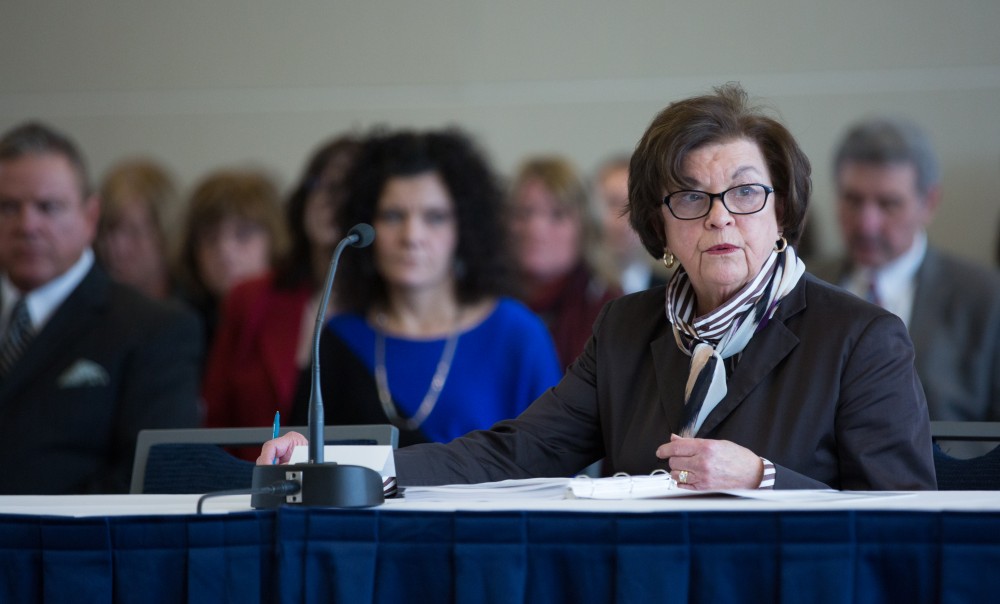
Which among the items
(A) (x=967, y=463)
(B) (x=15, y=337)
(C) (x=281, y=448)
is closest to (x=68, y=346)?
(B) (x=15, y=337)

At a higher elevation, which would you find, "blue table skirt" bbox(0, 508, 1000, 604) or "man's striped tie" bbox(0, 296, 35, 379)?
"man's striped tie" bbox(0, 296, 35, 379)

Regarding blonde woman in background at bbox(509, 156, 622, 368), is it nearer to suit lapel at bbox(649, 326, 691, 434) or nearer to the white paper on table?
suit lapel at bbox(649, 326, 691, 434)

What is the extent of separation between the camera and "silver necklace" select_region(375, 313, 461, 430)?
3.53 metres

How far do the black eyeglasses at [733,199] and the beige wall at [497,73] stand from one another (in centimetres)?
336

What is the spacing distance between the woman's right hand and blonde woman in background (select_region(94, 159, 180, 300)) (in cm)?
376

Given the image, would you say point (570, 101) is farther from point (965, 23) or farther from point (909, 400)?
point (909, 400)

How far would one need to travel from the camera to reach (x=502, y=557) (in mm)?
1551

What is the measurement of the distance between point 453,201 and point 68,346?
50.5 inches

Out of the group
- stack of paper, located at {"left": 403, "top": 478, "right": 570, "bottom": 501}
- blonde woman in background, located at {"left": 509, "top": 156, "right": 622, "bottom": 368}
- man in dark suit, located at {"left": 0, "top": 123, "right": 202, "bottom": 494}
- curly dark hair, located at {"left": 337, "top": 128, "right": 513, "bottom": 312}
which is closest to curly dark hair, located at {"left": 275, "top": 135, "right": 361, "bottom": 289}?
curly dark hair, located at {"left": 337, "top": 128, "right": 513, "bottom": 312}

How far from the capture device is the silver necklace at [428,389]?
3.53m

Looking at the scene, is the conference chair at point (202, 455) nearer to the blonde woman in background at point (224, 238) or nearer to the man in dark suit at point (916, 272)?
the man in dark suit at point (916, 272)

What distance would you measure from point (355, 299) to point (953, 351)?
6.39 ft

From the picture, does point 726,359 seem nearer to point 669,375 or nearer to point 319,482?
point 669,375

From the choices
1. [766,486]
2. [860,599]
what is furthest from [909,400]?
[860,599]
